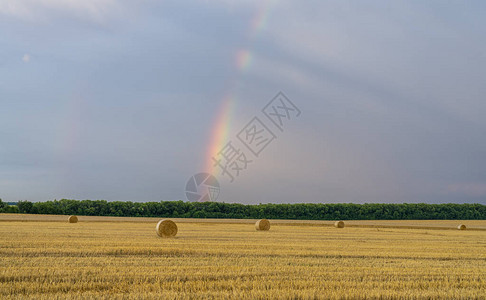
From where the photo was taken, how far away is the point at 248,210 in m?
63.7

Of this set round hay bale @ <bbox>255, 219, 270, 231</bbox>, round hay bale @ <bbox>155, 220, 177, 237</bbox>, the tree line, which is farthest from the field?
the tree line

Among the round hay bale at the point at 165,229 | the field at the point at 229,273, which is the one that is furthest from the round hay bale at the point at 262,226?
the field at the point at 229,273

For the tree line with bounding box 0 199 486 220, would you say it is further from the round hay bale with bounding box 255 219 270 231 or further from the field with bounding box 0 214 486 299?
the field with bounding box 0 214 486 299

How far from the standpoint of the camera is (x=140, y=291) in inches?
363

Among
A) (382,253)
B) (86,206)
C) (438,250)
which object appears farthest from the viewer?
(86,206)

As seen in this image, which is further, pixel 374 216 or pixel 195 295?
pixel 374 216

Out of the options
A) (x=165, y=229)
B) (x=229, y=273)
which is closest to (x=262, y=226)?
(x=165, y=229)

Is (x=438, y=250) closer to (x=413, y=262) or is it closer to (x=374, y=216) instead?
(x=413, y=262)

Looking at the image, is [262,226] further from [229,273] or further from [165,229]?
[229,273]

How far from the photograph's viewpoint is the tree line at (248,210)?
60.4 m

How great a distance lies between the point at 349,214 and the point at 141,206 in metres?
26.4

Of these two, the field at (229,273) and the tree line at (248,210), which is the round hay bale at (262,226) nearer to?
the field at (229,273)

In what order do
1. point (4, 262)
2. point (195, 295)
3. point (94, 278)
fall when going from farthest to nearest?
point (4, 262)
point (94, 278)
point (195, 295)

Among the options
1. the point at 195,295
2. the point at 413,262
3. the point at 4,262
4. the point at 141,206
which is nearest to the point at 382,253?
the point at 413,262
